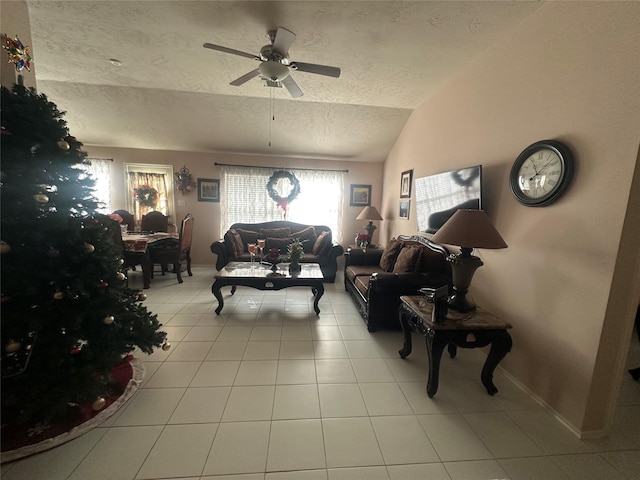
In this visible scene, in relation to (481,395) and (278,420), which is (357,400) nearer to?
(278,420)

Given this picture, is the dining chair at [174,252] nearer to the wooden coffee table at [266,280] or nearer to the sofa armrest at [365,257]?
the wooden coffee table at [266,280]

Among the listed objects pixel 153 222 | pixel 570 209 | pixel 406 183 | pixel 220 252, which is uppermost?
pixel 406 183

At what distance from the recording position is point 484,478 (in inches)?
50.3

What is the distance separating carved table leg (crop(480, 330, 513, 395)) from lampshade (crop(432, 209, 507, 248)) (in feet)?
2.17

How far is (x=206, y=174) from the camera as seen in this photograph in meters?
5.04

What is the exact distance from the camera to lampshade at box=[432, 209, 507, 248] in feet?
5.39

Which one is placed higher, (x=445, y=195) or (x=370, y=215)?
(x=445, y=195)

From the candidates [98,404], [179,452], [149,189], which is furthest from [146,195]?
[179,452]

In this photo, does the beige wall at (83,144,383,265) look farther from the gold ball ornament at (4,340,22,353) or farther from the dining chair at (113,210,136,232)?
the gold ball ornament at (4,340,22,353)

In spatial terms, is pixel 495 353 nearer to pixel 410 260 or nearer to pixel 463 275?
pixel 463 275

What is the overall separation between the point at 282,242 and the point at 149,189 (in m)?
2.94

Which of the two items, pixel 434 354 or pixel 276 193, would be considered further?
pixel 276 193

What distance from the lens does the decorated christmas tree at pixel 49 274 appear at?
1294 mm

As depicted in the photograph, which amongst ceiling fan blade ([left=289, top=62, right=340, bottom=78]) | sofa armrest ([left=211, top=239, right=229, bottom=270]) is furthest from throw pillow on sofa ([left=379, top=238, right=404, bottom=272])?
sofa armrest ([left=211, top=239, right=229, bottom=270])
